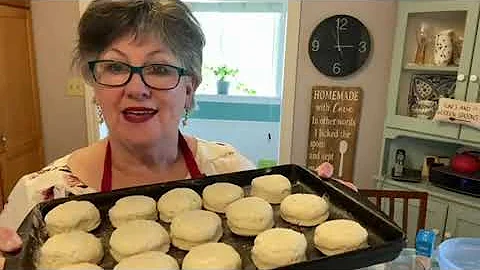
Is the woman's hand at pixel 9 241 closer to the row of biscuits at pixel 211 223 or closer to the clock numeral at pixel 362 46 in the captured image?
the row of biscuits at pixel 211 223

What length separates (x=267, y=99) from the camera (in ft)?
13.7

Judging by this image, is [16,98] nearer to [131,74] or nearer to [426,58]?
[131,74]

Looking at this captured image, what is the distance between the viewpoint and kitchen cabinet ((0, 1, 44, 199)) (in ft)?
7.62

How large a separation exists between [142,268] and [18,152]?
87.9 inches

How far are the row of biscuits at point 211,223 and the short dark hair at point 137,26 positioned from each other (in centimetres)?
32

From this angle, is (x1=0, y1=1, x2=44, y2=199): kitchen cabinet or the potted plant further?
the potted plant

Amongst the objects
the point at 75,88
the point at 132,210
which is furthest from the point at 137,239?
the point at 75,88

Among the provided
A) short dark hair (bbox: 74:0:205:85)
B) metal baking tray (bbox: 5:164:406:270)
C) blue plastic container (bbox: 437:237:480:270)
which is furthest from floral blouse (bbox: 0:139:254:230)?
blue plastic container (bbox: 437:237:480:270)

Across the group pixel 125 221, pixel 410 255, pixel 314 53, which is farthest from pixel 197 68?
pixel 314 53

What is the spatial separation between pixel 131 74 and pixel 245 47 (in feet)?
11.8

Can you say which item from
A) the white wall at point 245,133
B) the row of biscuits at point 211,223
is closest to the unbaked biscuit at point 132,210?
the row of biscuits at point 211,223

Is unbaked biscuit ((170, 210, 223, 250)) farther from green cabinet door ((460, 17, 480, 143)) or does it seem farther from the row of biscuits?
green cabinet door ((460, 17, 480, 143))

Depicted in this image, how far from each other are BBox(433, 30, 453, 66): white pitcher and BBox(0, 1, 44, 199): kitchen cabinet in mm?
2384

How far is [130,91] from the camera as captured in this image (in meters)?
0.84
